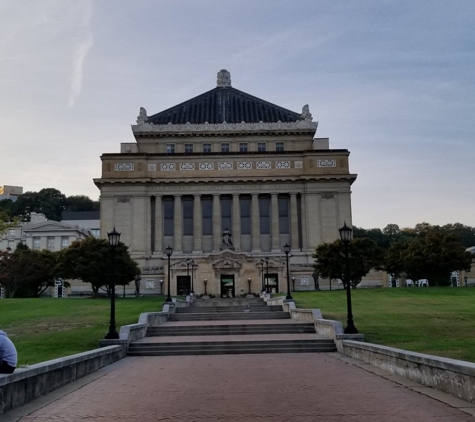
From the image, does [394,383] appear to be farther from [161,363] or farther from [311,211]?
[311,211]

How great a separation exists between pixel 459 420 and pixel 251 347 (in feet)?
45.9

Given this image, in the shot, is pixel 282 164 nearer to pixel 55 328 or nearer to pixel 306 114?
pixel 306 114

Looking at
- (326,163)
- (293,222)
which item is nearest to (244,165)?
(293,222)

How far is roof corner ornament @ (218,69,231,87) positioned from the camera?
323ft

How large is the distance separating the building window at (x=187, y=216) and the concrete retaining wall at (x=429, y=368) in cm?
6581

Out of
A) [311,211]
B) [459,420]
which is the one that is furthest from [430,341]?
[311,211]

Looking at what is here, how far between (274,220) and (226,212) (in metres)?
7.40

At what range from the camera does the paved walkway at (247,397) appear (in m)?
10.3

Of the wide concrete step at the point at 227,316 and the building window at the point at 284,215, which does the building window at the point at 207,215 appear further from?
the wide concrete step at the point at 227,316

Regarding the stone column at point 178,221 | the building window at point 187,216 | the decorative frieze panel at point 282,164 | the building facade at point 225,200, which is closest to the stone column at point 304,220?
the building facade at point 225,200

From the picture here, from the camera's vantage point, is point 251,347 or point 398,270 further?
point 398,270

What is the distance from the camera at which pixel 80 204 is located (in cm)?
16775

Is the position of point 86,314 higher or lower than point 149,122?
lower

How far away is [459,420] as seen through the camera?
31.0 ft
